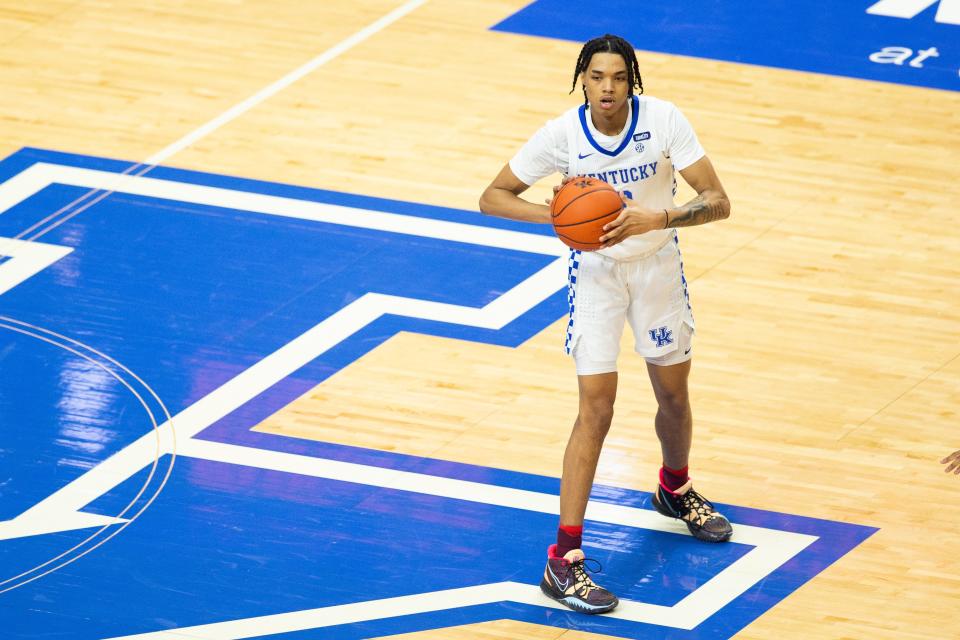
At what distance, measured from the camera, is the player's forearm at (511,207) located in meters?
8.01

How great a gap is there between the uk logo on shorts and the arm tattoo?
0.56m

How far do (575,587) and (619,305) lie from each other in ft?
3.96

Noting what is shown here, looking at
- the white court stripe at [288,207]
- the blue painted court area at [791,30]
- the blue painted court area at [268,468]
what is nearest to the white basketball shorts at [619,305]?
the blue painted court area at [268,468]

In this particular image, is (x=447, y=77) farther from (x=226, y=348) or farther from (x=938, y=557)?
(x=938, y=557)

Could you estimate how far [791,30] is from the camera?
1480 cm

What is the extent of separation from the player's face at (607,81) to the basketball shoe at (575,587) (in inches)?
74.6

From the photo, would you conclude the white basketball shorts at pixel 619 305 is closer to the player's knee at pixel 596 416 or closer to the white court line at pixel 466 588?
the player's knee at pixel 596 416

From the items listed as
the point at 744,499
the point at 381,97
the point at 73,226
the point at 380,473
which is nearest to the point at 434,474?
the point at 380,473

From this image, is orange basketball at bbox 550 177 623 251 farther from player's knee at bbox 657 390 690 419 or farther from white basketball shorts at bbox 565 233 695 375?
player's knee at bbox 657 390 690 419

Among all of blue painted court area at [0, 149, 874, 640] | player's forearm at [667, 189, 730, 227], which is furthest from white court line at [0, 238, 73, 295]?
player's forearm at [667, 189, 730, 227]

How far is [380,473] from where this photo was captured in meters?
9.28

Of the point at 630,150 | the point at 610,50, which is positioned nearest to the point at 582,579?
the point at 630,150

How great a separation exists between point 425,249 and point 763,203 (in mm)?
2186

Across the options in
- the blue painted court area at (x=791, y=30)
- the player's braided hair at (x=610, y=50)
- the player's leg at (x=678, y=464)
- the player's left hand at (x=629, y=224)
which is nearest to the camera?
the player's left hand at (x=629, y=224)
